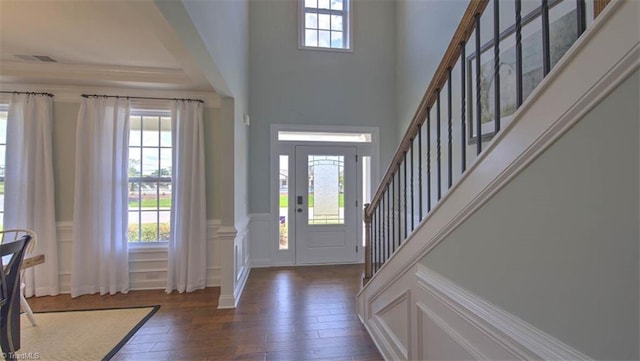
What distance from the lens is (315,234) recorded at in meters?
4.54

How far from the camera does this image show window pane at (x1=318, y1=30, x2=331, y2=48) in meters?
4.60

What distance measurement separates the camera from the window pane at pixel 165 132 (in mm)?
3570

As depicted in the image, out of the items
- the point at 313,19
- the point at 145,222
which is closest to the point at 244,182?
the point at 145,222

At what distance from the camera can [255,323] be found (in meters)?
2.66

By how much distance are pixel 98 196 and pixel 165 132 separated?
100cm

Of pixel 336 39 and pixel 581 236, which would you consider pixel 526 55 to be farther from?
pixel 336 39

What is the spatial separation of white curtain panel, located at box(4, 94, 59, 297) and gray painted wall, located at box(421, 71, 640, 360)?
4234mm

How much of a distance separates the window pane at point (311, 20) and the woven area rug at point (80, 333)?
4315mm

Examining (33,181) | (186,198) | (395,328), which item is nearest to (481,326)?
(395,328)

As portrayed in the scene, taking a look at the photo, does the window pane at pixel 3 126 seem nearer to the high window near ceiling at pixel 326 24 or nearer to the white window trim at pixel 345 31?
the white window trim at pixel 345 31

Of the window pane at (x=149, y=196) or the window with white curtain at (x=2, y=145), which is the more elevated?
the window with white curtain at (x=2, y=145)

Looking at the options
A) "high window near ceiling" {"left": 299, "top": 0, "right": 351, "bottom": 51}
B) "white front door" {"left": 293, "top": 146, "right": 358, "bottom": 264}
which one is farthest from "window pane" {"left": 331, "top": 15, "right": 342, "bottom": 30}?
"white front door" {"left": 293, "top": 146, "right": 358, "bottom": 264}

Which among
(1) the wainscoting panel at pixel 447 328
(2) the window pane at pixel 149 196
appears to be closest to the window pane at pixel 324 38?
(2) the window pane at pixel 149 196

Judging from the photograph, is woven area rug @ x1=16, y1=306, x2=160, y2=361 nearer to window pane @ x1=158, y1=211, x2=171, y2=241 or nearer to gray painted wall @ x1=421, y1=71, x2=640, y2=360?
window pane @ x1=158, y1=211, x2=171, y2=241
